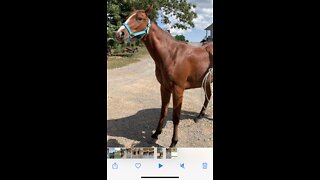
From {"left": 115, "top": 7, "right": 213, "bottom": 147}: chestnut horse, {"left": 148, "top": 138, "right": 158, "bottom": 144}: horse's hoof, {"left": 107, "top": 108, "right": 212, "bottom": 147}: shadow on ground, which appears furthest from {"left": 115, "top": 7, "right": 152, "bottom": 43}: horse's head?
{"left": 148, "top": 138, "right": 158, "bottom": 144}: horse's hoof

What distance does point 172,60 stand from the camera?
2523 millimetres

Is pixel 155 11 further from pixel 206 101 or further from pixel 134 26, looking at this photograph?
pixel 206 101

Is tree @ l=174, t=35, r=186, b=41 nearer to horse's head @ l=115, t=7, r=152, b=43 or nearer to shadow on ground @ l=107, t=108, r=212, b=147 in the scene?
horse's head @ l=115, t=7, r=152, b=43

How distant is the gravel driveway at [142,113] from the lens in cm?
232

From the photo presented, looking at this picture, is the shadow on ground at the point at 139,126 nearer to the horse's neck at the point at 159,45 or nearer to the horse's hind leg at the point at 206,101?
the horse's hind leg at the point at 206,101

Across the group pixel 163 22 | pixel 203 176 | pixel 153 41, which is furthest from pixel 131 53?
pixel 203 176

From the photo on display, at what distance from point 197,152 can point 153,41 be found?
109 centimetres

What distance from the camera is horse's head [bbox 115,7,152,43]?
2170 mm

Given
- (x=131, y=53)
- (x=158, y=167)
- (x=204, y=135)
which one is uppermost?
(x=131, y=53)

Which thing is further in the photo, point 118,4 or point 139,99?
point 139,99

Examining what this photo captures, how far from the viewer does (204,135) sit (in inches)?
86.9

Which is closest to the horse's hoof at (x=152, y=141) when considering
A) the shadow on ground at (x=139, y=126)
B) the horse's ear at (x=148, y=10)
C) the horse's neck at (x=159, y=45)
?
the shadow on ground at (x=139, y=126)

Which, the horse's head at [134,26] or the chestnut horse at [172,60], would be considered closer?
the horse's head at [134,26]

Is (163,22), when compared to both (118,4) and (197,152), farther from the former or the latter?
(197,152)
